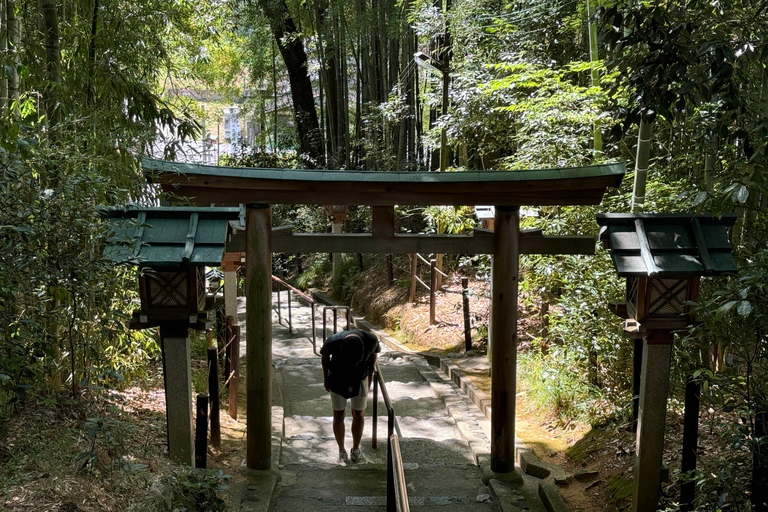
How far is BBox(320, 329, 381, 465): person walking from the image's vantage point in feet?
16.2

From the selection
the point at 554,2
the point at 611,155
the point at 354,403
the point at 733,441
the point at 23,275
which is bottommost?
the point at 354,403

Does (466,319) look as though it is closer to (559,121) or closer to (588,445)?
(559,121)

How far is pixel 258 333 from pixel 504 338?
6.12 ft

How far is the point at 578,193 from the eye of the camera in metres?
4.66

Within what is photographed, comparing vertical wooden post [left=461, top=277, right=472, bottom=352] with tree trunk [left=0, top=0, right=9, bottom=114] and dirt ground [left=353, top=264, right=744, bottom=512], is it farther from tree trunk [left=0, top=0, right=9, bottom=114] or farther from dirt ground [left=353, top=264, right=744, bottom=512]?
tree trunk [left=0, top=0, right=9, bottom=114]

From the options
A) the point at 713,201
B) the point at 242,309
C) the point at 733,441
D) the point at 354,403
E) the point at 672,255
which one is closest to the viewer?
the point at 733,441

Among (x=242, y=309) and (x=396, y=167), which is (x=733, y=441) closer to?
(x=396, y=167)

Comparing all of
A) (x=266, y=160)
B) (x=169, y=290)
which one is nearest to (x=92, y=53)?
(x=169, y=290)

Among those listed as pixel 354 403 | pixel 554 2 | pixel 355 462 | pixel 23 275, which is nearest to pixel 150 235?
pixel 23 275

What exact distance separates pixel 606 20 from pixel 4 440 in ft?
13.3

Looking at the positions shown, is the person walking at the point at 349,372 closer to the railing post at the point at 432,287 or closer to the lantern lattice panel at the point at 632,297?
the lantern lattice panel at the point at 632,297

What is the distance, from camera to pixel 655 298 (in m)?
3.81

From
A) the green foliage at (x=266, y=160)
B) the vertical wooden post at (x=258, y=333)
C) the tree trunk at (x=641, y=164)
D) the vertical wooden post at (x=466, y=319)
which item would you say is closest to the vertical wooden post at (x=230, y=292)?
the vertical wooden post at (x=258, y=333)

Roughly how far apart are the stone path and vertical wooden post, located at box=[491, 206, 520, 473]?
0.78 ft
